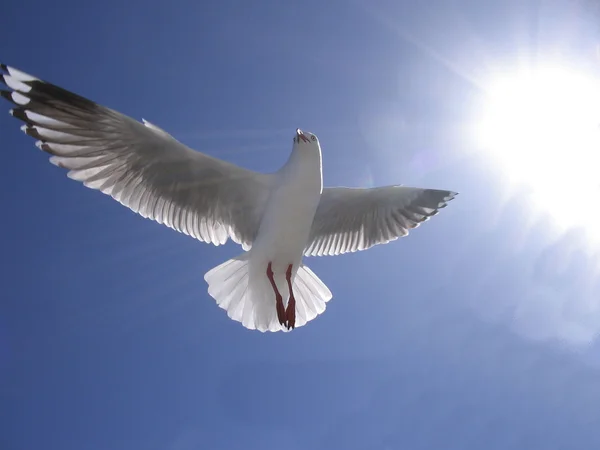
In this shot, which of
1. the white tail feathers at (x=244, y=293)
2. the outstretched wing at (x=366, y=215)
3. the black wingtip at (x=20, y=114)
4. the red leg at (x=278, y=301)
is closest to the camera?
the black wingtip at (x=20, y=114)

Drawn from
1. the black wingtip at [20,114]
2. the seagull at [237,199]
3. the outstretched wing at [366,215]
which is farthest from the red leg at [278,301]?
the black wingtip at [20,114]

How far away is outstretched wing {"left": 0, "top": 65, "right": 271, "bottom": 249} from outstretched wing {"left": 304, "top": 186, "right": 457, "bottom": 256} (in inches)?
22.1

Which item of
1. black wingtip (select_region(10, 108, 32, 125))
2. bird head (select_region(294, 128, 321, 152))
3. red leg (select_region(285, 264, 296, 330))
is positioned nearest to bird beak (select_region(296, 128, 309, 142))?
bird head (select_region(294, 128, 321, 152))

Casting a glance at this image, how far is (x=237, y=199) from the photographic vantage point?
12.4 feet

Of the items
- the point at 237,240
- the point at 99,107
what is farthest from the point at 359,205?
the point at 99,107

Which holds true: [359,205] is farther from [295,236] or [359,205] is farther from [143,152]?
[143,152]

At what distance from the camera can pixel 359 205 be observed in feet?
13.3

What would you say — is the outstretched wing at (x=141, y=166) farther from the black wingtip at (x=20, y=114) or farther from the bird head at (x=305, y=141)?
the bird head at (x=305, y=141)

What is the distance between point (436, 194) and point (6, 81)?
288 cm

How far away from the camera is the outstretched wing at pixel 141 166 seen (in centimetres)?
298

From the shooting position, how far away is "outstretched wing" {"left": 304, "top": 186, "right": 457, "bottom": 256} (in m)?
3.99

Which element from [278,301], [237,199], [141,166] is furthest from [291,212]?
[141,166]

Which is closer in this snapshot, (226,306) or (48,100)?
(48,100)

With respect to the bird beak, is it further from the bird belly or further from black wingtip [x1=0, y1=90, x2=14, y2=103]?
black wingtip [x1=0, y1=90, x2=14, y2=103]
